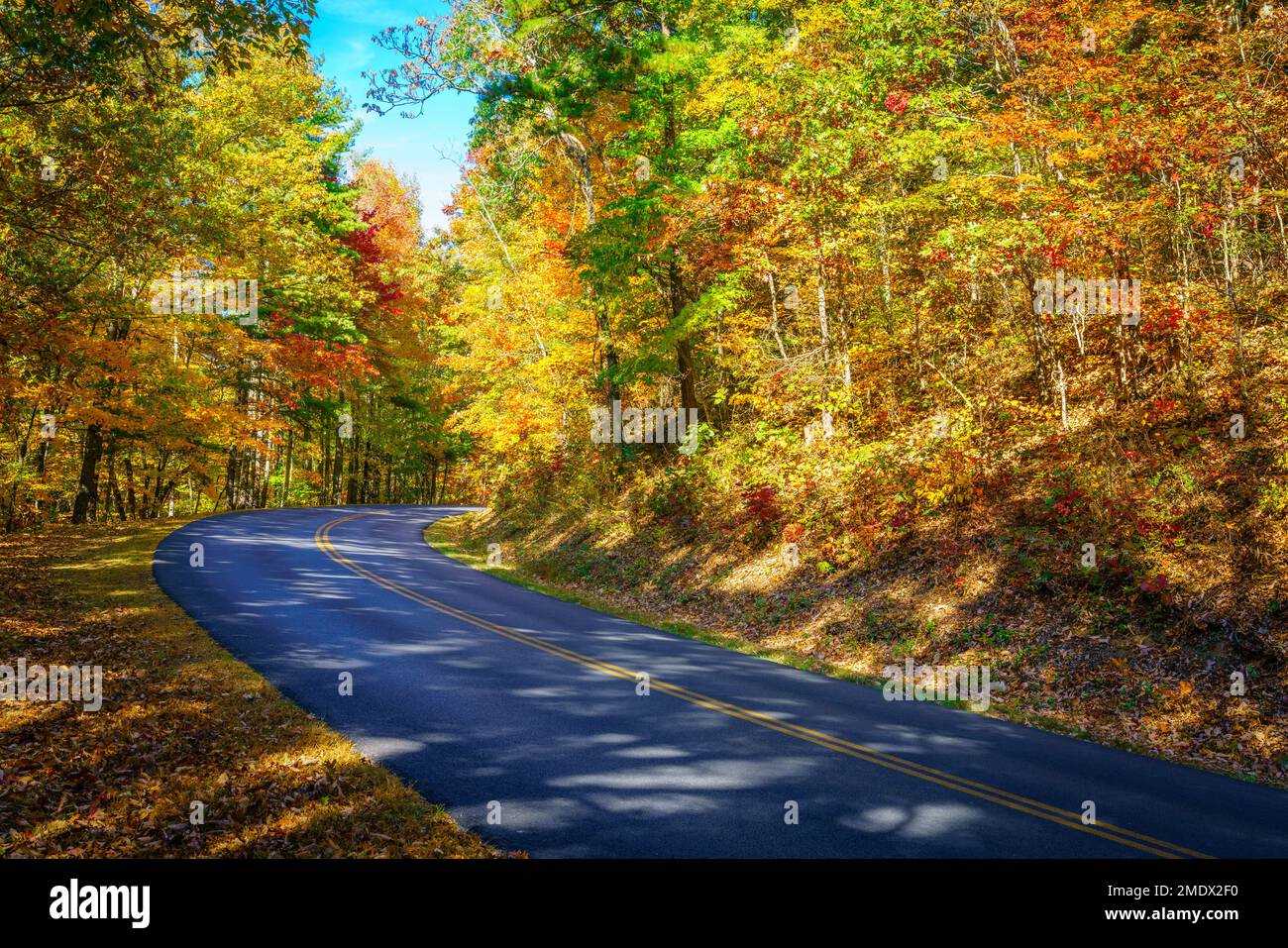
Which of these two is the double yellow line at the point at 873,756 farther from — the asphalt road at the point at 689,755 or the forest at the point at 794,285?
the forest at the point at 794,285

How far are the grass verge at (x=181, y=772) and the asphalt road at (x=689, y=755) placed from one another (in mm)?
409

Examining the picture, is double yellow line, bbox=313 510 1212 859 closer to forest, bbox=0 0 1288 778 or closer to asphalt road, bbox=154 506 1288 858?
asphalt road, bbox=154 506 1288 858

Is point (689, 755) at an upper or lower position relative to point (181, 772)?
lower

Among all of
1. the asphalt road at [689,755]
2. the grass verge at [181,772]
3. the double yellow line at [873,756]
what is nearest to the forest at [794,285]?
the asphalt road at [689,755]

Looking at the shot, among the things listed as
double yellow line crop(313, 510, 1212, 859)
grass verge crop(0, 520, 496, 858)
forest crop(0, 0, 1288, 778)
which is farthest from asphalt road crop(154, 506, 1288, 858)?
forest crop(0, 0, 1288, 778)

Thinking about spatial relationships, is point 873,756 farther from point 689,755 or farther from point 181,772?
point 181,772

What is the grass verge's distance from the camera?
4.92 meters

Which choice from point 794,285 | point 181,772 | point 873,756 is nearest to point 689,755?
point 873,756

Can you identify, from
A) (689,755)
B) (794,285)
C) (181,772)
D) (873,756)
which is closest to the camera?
(181,772)

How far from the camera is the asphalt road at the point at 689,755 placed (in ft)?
17.6

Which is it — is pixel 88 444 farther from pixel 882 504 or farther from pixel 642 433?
pixel 882 504

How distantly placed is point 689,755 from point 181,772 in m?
4.52

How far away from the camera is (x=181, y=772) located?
5.96 metres
